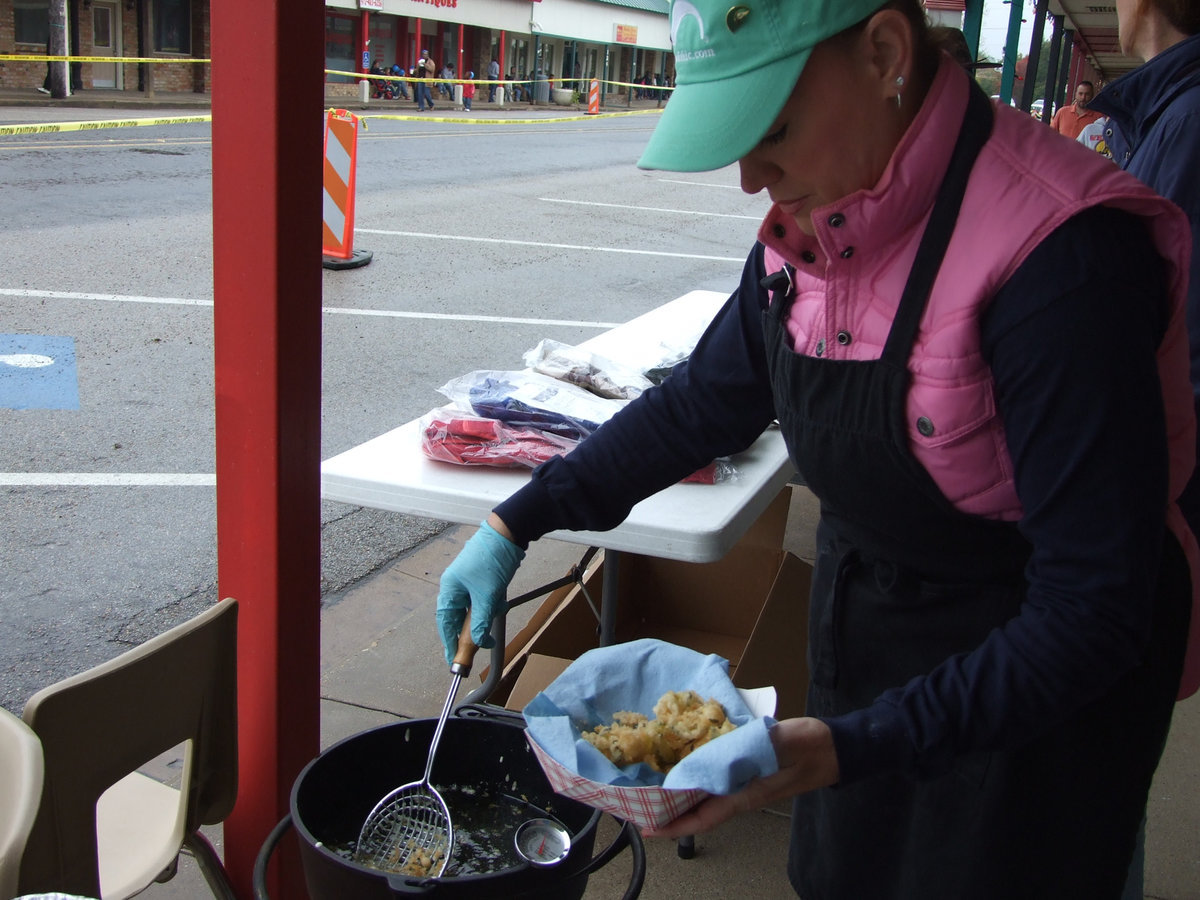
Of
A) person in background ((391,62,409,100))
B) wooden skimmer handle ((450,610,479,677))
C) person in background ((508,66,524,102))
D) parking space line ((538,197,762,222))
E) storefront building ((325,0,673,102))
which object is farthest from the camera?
person in background ((508,66,524,102))

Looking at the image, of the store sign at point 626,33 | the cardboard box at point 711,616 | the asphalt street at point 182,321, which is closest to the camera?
the cardboard box at point 711,616

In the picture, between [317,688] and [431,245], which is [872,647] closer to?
[317,688]

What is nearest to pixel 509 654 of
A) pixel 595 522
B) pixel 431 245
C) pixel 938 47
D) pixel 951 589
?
pixel 595 522

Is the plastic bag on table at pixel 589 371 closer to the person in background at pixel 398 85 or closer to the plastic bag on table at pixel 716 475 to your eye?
the plastic bag on table at pixel 716 475

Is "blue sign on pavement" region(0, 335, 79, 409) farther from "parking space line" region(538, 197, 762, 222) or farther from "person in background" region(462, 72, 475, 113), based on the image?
"person in background" region(462, 72, 475, 113)

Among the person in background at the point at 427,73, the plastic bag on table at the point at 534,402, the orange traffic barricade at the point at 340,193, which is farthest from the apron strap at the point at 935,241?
the person in background at the point at 427,73

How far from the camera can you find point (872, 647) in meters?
1.49

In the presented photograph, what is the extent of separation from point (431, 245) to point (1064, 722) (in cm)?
899

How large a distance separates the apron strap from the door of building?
27.2 m

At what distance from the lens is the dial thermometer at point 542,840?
1.56 m

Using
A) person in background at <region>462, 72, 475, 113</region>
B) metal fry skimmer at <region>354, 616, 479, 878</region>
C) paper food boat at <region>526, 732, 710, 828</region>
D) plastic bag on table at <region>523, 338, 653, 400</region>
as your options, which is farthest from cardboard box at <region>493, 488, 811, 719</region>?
person in background at <region>462, 72, 475, 113</region>

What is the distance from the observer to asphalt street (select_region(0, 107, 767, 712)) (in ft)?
12.6

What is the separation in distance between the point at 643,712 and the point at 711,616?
1.97 meters

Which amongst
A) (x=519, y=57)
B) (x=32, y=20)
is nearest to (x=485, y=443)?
(x=32, y=20)
